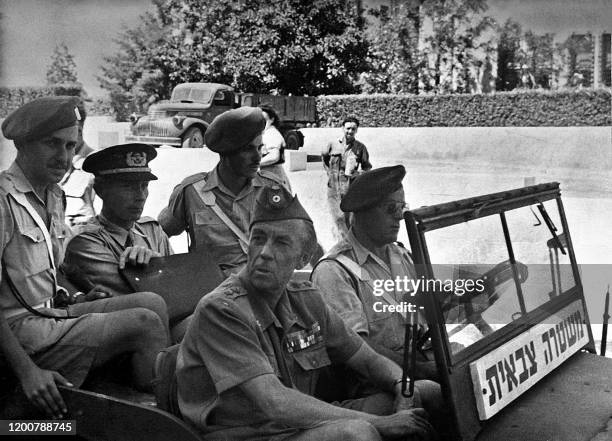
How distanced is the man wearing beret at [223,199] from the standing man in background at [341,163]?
81 cm

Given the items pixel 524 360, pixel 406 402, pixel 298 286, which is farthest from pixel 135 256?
pixel 524 360

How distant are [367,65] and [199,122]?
2.33ft

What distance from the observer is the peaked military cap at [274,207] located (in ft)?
7.01

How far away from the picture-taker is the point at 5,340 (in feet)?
7.62

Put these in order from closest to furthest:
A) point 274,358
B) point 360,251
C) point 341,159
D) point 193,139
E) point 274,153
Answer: point 274,358 < point 360,251 < point 193,139 < point 274,153 < point 341,159

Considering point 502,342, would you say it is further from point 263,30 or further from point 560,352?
point 263,30

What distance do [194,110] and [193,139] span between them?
Answer: 1.65 ft

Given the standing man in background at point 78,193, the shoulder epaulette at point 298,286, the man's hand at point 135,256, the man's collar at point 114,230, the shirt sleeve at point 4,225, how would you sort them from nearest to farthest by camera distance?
the shoulder epaulette at point 298,286
the shirt sleeve at point 4,225
the man's hand at point 135,256
the man's collar at point 114,230
the standing man in background at point 78,193

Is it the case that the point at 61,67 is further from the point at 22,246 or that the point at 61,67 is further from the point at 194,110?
the point at 22,246

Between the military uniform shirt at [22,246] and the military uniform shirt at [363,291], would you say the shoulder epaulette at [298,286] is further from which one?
the military uniform shirt at [22,246]

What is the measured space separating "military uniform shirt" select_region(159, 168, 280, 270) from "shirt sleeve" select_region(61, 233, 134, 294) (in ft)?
1.93

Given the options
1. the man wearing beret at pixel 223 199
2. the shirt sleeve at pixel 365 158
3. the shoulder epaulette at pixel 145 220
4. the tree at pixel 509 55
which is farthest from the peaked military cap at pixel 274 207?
the shirt sleeve at pixel 365 158

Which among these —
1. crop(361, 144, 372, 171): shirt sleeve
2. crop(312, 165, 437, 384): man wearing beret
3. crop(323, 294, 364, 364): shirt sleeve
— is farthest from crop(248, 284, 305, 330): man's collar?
crop(361, 144, 372, 171): shirt sleeve

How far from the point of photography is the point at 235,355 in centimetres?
196
